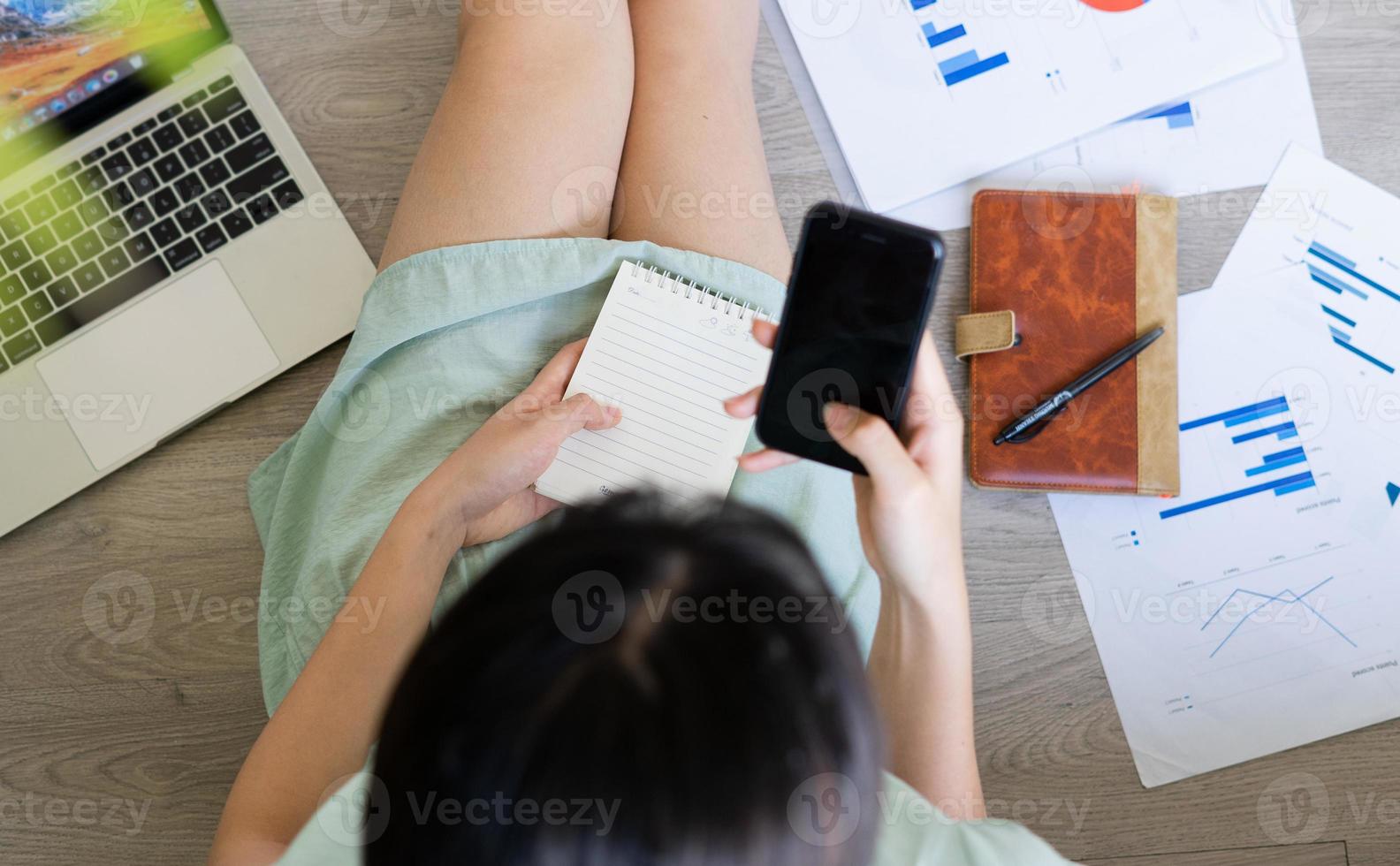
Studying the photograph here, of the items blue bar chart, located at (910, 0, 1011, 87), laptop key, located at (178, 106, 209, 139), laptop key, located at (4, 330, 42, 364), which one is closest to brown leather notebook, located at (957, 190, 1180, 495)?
blue bar chart, located at (910, 0, 1011, 87)

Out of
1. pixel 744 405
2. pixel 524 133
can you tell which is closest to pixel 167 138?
pixel 524 133

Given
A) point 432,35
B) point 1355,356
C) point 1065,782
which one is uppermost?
point 432,35

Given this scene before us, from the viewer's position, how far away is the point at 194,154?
0.71 meters

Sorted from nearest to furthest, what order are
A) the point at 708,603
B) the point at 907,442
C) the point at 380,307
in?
the point at 708,603
the point at 907,442
the point at 380,307

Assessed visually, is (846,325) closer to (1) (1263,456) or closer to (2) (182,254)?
(1) (1263,456)

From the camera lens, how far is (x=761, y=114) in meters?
0.75

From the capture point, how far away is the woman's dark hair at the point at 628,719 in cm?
32

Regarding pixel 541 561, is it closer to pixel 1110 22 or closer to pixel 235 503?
pixel 235 503

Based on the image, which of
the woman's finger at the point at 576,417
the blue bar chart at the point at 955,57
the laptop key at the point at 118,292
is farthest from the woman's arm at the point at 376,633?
the blue bar chart at the point at 955,57

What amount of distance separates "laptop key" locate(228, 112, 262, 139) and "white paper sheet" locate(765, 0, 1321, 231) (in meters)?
0.57

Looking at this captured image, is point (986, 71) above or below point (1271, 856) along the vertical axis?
above

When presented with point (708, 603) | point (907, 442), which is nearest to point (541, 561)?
point (708, 603)

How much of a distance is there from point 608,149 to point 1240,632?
633 millimetres

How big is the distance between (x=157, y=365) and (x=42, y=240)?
0.41ft
